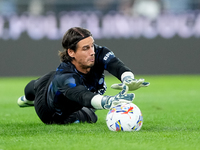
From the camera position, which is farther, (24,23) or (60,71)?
(24,23)

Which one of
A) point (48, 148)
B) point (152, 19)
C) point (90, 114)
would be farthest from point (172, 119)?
point (152, 19)

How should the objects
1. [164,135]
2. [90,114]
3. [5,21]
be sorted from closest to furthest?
[164,135]
[90,114]
[5,21]

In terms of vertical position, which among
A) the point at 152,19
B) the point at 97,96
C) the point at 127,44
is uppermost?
the point at 97,96

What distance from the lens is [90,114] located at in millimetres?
6414

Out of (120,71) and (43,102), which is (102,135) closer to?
→ (120,71)

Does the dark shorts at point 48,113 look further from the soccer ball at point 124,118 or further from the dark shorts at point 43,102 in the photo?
the soccer ball at point 124,118

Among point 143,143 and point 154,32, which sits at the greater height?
point 143,143

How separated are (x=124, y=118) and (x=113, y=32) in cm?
1392

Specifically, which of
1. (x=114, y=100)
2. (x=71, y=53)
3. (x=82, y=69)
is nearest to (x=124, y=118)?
(x=114, y=100)

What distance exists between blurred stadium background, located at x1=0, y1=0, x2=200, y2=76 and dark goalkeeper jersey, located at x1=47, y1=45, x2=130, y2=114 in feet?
41.0

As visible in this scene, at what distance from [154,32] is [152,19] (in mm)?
618

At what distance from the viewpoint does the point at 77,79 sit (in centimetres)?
541

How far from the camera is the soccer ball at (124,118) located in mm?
5086

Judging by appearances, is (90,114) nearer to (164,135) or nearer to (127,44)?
(164,135)
